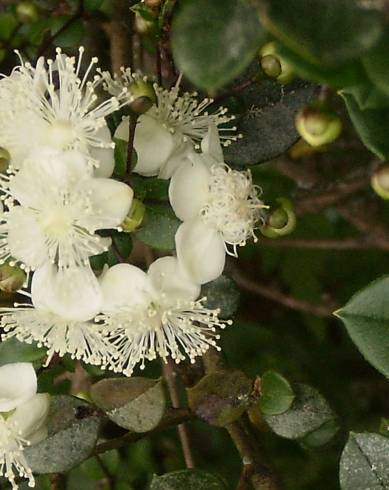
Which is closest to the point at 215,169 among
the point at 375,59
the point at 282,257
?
the point at 375,59

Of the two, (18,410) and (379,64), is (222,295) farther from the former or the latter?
(379,64)

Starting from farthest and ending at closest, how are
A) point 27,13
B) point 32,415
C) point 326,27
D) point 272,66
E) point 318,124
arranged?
point 27,13 → point 32,415 → point 272,66 → point 318,124 → point 326,27

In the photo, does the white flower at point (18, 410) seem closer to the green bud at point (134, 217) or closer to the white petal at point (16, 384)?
the white petal at point (16, 384)

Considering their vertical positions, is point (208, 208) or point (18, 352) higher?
point (208, 208)

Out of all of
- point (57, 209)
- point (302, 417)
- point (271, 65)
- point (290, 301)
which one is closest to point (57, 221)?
point (57, 209)

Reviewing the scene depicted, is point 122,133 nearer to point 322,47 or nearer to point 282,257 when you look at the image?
point 322,47

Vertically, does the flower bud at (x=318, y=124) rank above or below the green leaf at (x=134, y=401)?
above

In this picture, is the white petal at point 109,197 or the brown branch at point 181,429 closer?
the white petal at point 109,197

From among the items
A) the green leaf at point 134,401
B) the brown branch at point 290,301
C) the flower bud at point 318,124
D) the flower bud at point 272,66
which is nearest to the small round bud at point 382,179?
the flower bud at point 318,124
